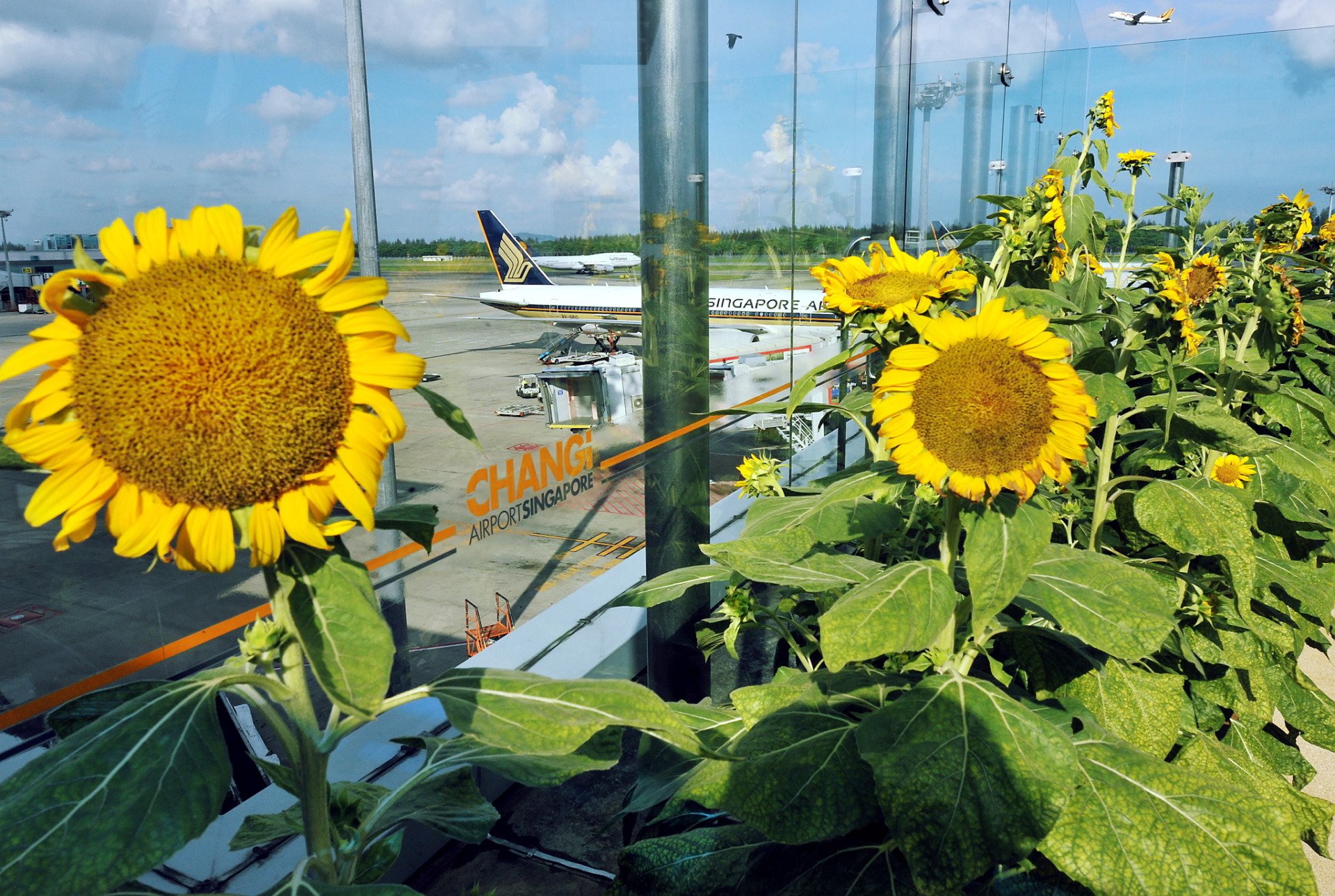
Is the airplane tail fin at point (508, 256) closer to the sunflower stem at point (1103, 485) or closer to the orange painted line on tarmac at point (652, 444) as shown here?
the orange painted line on tarmac at point (652, 444)

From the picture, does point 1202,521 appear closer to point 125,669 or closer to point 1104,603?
point 1104,603

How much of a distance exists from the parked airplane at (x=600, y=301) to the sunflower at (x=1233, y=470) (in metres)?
0.86

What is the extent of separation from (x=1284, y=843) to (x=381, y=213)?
164cm

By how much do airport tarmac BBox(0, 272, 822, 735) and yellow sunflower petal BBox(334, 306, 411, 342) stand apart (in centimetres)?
35

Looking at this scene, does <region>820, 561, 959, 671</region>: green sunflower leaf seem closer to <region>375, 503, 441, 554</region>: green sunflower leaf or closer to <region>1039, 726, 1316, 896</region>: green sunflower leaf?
<region>1039, 726, 1316, 896</region>: green sunflower leaf

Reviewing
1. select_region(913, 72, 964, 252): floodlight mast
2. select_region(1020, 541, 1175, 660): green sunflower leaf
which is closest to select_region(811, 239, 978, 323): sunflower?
select_region(1020, 541, 1175, 660): green sunflower leaf

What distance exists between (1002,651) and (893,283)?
0.69 m


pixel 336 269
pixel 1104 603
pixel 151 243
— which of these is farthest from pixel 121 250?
pixel 1104 603

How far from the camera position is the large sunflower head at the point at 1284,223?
2297 millimetres

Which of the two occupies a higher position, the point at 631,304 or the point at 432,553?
the point at 631,304

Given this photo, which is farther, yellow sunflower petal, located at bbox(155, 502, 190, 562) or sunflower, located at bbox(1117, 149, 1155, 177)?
sunflower, located at bbox(1117, 149, 1155, 177)

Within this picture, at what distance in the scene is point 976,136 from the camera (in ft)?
20.2

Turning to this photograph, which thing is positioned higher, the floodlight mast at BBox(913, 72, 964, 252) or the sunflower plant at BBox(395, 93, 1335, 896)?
the floodlight mast at BBox(913, 72, 964, 252)

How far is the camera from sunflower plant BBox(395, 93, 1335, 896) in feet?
2.94
